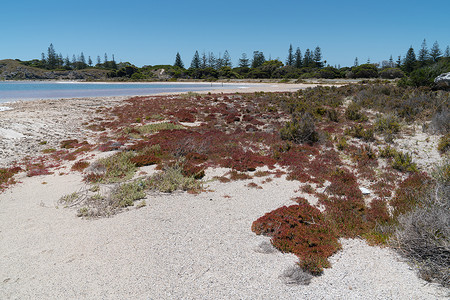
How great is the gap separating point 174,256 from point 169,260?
14 centimetres

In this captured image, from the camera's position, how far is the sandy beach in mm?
4324

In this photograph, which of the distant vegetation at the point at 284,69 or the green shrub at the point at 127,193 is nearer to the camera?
the green shrub at the point at 127,193

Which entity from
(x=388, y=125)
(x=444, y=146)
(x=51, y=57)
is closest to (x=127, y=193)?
(x=444, y=146)

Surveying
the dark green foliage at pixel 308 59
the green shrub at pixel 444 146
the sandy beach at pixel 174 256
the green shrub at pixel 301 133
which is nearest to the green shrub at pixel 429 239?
the sandy beach at pixel 174 256

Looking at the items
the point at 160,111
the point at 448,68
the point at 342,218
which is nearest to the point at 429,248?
the point at 342,218

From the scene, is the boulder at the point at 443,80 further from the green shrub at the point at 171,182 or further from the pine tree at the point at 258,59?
the pine tree at the point at 258,59

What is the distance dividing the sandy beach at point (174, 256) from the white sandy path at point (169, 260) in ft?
0.06

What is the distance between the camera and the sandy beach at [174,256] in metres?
4.32

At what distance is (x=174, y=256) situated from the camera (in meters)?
5.22

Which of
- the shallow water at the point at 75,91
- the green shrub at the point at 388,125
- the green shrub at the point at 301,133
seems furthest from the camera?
the shallow water at the point at 75,91

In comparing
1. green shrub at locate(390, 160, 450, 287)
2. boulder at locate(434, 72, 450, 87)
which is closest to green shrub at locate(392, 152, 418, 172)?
green shrub at locate(390, 160, 450, 287)

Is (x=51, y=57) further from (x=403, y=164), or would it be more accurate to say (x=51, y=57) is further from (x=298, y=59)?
(x=403, y=164)

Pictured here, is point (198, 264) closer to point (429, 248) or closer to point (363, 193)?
point (429, 248)

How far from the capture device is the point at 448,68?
2111cm
